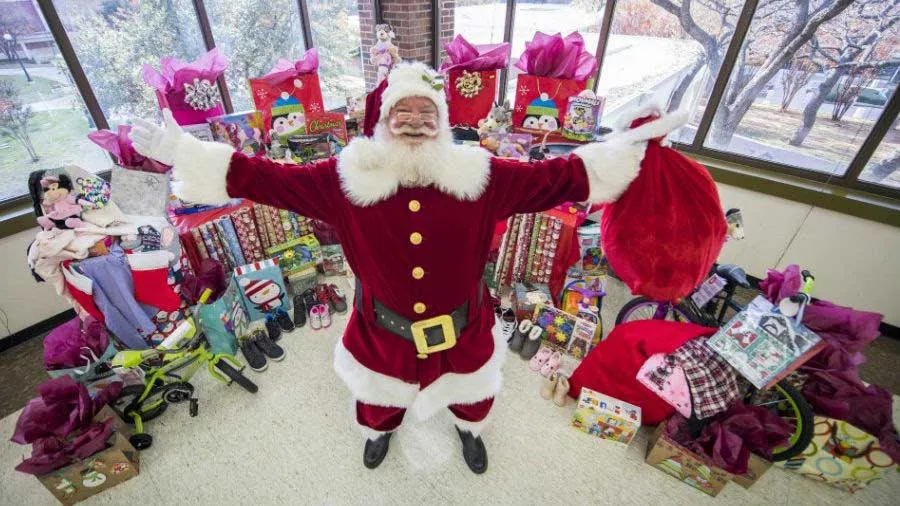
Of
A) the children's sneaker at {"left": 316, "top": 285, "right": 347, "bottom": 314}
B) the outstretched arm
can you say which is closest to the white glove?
the outstretched arm

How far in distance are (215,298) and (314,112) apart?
132 centimetres

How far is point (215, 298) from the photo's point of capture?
2.07 m

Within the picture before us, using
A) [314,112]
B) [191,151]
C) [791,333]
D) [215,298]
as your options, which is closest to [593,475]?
[791,333]

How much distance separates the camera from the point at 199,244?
2.20m

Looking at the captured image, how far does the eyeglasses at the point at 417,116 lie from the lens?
3.32ft

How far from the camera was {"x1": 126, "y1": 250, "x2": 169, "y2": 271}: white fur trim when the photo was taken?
5.74 feet

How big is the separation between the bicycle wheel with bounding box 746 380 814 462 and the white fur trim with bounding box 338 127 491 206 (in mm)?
1484

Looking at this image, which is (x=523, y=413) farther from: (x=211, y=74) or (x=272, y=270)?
(x=211, y=74)

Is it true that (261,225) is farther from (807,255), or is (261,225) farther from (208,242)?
(807,255)

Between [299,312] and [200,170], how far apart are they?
1.49m

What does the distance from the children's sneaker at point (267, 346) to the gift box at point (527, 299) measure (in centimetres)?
133

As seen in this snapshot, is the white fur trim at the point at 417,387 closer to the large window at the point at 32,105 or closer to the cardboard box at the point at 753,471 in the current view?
the cardboard box at the point at 753,471

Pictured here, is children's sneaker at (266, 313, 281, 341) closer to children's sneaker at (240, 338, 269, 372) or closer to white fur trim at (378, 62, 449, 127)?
children's sneaker at (240, 338, 269, 372)

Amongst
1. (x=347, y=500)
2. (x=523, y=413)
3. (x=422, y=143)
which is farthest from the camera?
(x=523, y=413)
